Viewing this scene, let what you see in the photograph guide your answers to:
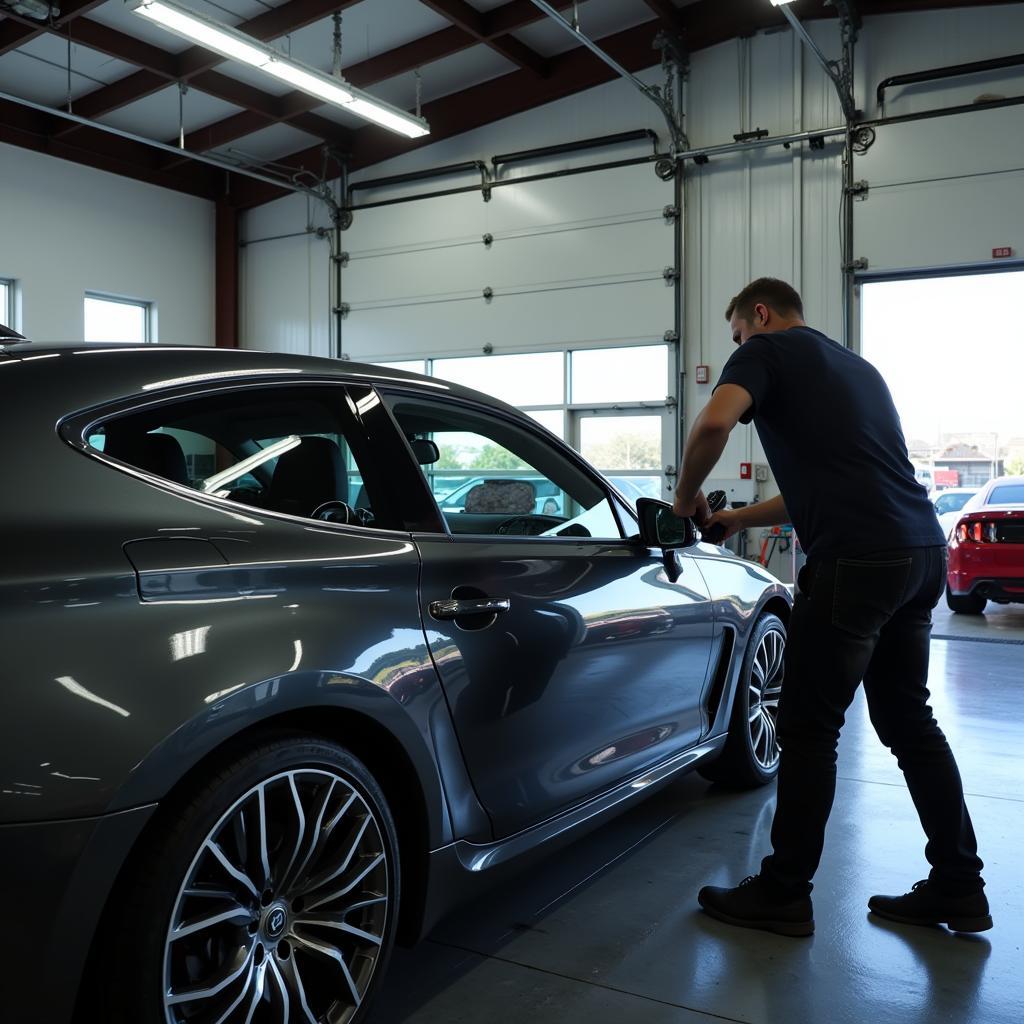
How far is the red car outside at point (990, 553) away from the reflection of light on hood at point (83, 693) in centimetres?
763

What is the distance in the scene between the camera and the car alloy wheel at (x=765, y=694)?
339cm

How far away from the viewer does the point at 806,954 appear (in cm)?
235

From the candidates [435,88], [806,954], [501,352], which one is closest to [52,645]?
[806,954]

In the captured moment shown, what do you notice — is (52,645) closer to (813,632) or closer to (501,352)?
(813,632)

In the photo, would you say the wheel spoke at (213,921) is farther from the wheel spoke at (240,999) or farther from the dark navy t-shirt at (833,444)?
the dark navy t-shirt at (833,444)

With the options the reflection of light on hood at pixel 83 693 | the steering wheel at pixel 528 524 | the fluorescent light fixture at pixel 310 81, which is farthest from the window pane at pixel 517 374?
the reflection of light on hood at pixel 83 693

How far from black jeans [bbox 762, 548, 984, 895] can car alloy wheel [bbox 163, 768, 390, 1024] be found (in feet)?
3.64

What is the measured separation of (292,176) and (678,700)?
12414 mm

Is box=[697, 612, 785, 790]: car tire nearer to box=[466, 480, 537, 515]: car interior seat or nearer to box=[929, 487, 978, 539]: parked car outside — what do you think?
box=[466, 480, 537, 515]: car interior seat

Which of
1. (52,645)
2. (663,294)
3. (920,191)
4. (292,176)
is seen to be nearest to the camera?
(52,645)

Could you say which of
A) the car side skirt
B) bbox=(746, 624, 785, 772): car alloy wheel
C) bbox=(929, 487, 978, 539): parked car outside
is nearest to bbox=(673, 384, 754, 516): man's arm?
the car side skirt

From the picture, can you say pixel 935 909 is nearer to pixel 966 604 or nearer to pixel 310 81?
pixel 966 604

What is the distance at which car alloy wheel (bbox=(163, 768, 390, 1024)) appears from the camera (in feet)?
5.02

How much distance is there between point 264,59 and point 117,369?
8.31 meters
